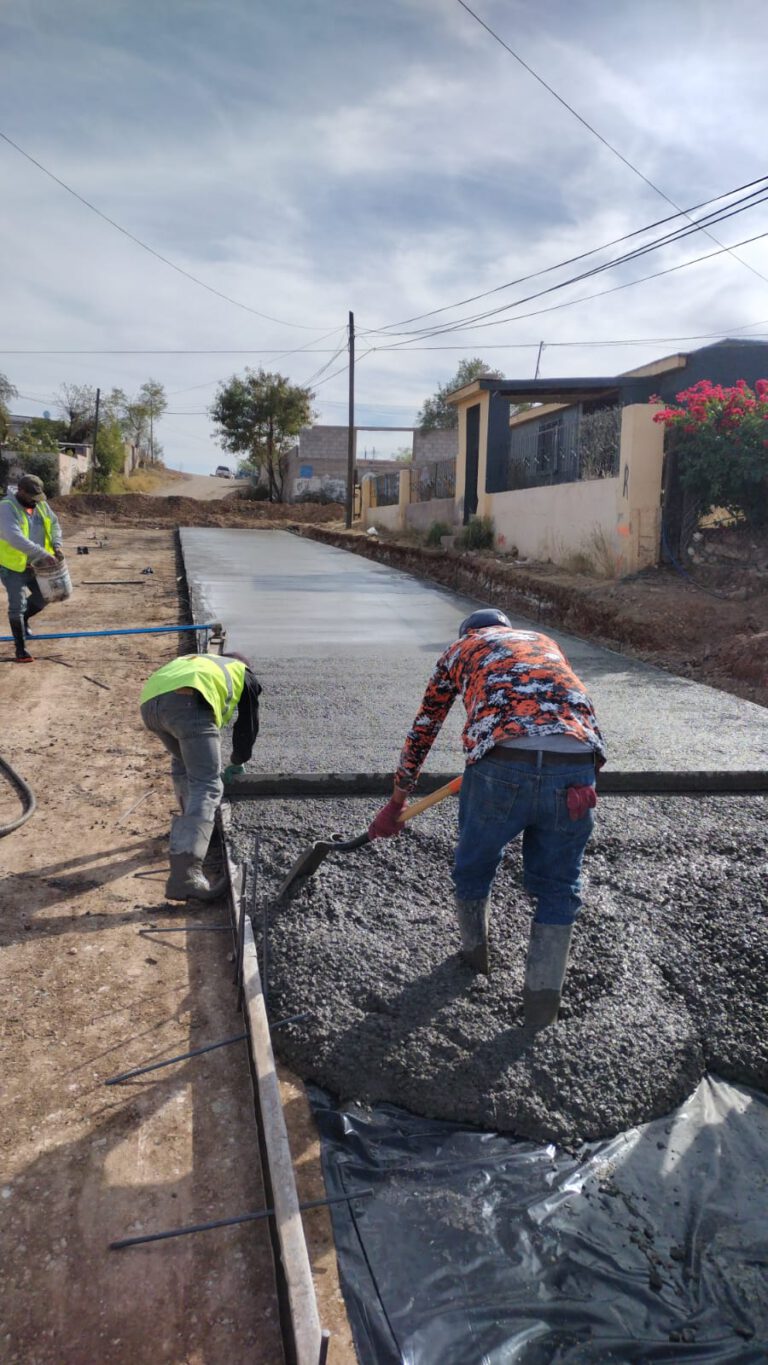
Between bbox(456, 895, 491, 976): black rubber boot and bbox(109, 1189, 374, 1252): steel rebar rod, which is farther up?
bbox(456, 895, 491, 976): black rubber boot

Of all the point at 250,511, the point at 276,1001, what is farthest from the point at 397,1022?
the point at 250,511

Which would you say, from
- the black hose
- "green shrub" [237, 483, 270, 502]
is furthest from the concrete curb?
"green shrub" [237, 483, 270, 502]

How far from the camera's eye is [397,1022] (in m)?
2.88

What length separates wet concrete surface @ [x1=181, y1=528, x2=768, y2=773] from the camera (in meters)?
5.38

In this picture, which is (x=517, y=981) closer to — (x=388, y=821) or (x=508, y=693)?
(x=388, y=821)

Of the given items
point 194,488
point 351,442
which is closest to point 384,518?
point 351,442

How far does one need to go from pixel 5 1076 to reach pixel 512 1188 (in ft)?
4.83

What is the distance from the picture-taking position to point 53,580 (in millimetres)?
8445

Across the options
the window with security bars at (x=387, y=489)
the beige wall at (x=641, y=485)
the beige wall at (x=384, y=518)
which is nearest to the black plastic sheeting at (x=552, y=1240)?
the beige wall at (x=641, y=485)

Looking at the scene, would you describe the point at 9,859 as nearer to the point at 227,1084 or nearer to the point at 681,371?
the point at 227,1084

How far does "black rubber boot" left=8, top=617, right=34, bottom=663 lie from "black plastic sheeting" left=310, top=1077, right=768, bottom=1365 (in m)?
6.72

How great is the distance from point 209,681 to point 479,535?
1366 cm

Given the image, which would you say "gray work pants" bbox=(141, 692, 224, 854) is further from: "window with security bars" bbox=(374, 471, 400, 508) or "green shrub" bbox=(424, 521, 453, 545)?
"window with security bars" bbox=(374, 471, 400, 508)

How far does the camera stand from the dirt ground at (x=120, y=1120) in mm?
1918
